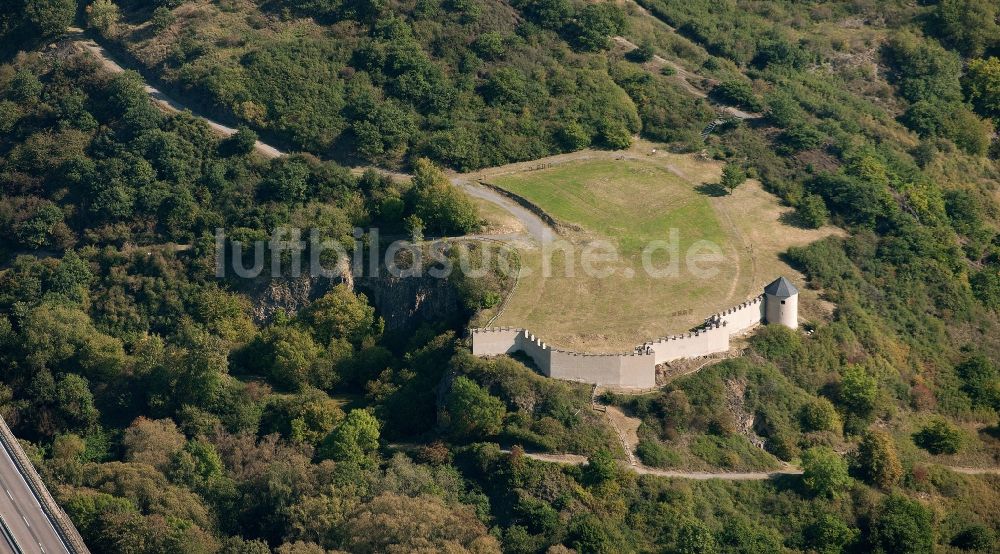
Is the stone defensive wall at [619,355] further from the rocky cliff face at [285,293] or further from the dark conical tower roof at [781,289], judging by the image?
the rocky cliff face at [285,293]

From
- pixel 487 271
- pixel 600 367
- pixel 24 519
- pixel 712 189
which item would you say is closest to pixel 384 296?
pixel 487 271

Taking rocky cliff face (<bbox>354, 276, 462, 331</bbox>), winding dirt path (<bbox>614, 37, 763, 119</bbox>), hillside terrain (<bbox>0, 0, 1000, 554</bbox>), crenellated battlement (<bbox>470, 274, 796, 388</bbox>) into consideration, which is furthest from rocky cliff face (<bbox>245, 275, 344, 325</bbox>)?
winding dirt path (<bbox>614, 37, 763, 119</bbox>)

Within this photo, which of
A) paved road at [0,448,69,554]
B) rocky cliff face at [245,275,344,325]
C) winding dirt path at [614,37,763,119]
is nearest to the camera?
paved road at [0,448,69,554]

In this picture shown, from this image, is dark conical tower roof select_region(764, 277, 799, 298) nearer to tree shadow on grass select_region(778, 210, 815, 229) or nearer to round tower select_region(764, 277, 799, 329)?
round tower select_region(764, 277, 799, 329)

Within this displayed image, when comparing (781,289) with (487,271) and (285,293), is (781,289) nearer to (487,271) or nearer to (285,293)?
(487,271)

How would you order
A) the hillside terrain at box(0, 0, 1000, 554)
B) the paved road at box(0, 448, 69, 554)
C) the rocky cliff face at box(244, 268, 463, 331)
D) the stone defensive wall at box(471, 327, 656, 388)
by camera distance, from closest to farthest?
the paved road at box(0, 448, 69, 554) < the hillside terrain at box(0, 0, 1000, 554) < the stone defensive wall at box(471, 327, 656, 388) < the rocky cliff face at box(244, 268, 463, 331)

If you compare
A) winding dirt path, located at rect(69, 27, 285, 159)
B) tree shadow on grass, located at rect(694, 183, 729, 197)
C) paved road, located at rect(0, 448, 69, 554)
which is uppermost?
winding dirt path, located at rect(69, 27, 285, 159)

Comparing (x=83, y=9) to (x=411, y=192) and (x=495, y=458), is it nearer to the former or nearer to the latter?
(x=411, y=192)

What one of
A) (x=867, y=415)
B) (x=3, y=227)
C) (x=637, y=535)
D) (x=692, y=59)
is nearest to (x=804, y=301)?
(x=867, y=415)
